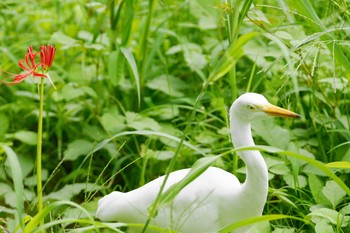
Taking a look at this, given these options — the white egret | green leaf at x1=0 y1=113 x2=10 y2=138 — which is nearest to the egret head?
the white egret

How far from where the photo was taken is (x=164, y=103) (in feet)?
11.4

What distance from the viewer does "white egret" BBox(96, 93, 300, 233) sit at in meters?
2.28

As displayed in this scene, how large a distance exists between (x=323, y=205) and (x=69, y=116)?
137 centimetres

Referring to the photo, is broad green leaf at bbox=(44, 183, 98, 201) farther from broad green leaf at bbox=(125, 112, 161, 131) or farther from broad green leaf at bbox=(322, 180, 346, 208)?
broad green leaf at bbox=(322, 180, 346, 208)

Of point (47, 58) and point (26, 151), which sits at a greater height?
point (47, 58)

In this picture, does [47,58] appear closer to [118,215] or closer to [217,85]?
[118,215]

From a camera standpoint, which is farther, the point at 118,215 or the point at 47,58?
the point at 118,215

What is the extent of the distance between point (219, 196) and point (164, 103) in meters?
1.17

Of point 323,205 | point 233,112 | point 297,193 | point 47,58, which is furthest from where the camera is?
point 297,193

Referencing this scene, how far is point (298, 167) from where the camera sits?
8.39ft

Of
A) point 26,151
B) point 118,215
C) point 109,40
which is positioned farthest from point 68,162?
point 118,215

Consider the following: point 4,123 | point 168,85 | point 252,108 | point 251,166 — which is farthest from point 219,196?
point 4,123

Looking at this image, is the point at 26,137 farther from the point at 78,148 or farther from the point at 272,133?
the point at 272,133

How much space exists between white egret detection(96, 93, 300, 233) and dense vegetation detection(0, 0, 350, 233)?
0.46ft
